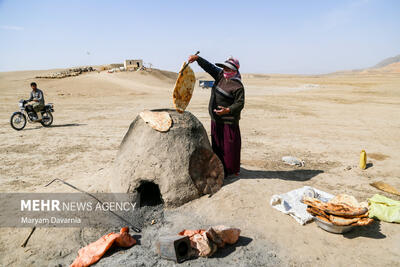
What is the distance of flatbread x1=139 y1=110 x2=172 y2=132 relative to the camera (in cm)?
433

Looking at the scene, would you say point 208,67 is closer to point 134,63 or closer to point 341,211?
point 341,211

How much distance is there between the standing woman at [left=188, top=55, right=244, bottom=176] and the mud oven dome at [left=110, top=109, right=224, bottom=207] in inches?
15.4

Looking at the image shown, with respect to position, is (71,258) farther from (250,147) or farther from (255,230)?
(250,147)

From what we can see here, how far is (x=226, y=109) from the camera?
15.1ft

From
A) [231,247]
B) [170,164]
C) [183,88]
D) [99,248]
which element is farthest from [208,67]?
[99,248]

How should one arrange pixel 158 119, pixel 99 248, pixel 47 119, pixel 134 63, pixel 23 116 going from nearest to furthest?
pixel 99 248
pixel 158 119
pixel 23 116
pixel 47 119
pixel 134 63

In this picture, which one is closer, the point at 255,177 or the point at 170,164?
the point at 170,164

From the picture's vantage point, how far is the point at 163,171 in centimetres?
425

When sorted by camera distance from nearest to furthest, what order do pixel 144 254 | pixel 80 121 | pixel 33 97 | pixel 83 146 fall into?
pixel 144 254 → pixel 83 146 → pixel 33 97 → pixel 80 121

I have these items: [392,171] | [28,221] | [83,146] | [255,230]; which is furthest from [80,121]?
[392,171]

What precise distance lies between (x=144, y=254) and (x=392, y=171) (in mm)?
6155

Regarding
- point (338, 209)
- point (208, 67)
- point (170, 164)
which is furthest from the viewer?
point (208, 67)

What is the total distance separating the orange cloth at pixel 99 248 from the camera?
10.7 feet

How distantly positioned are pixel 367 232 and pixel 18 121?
11386mm
